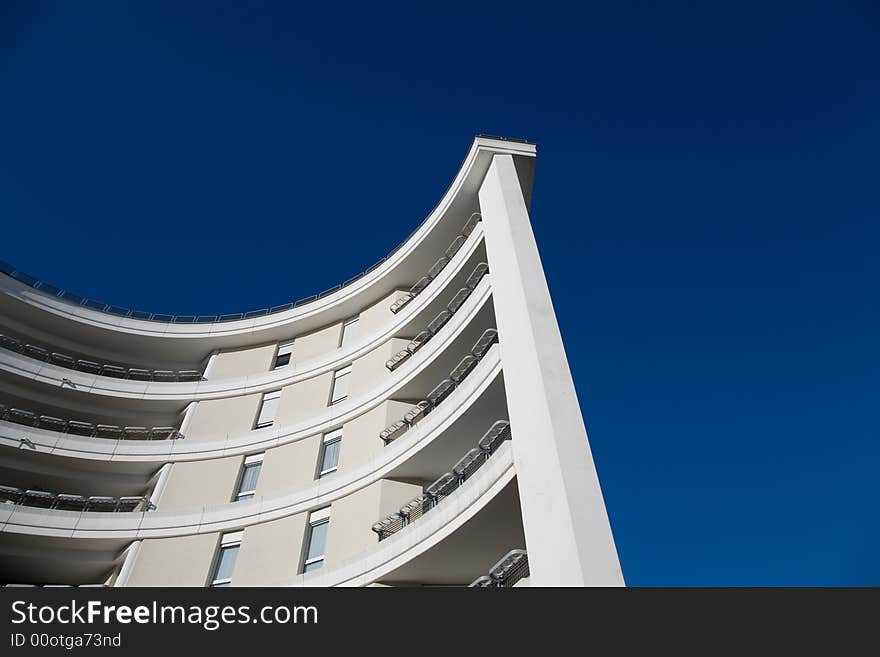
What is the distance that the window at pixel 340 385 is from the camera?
69.9 feet

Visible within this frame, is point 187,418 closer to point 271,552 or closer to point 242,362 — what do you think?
point 242,362

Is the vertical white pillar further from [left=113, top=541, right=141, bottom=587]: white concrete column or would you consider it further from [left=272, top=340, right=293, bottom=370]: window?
[left=113, top=541, right=141, bottom=587]: white concrete column

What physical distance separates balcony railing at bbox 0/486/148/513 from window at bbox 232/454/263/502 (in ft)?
10.1

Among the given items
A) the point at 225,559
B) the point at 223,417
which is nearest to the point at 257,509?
the point at 225,559

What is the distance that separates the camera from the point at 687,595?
22.5 feet

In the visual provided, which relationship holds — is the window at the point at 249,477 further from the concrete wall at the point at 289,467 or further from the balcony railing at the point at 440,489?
the balcony railing at the point at 440,489

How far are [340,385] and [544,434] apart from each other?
12.2 m

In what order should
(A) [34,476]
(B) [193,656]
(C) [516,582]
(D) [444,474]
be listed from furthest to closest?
(A) [34,476]
(D) [444,474]
(C) [516,582]
(B) [193,656]

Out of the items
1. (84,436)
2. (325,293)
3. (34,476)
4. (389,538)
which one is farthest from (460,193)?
(34,476)

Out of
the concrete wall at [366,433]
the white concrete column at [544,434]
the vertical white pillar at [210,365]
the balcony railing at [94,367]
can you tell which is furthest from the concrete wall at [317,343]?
the white concrete column at [544,434]

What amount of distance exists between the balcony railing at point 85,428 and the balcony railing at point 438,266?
29.7ft

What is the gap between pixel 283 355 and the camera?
24.9 meters

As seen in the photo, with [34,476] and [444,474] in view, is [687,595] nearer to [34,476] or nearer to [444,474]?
[444,474]

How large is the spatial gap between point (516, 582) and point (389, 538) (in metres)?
4.11
